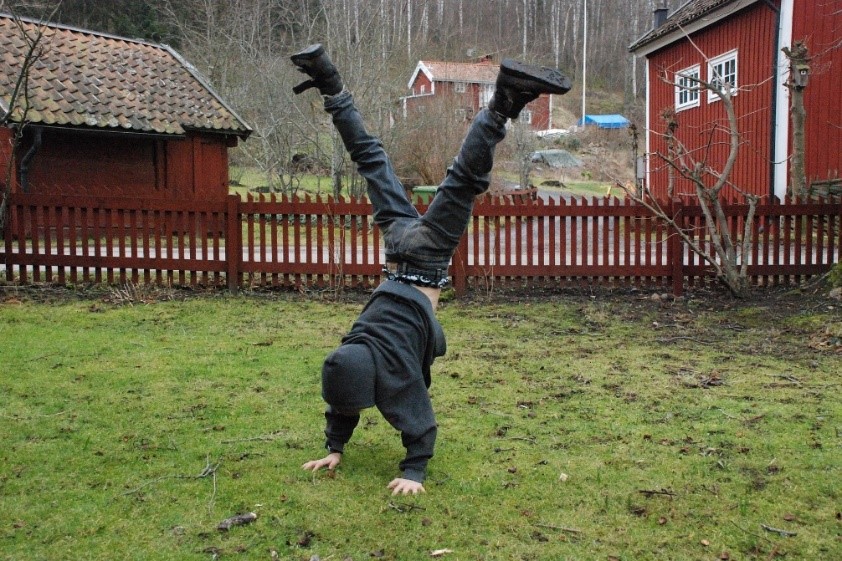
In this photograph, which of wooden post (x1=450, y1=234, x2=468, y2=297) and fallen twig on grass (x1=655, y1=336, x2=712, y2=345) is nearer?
fallen twig on grass (x1=655, y1=336, x2=712, y2=345)

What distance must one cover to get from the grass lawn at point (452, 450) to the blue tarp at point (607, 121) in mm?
43217

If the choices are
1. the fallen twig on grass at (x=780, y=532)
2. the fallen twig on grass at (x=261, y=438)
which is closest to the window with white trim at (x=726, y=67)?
the fallen twig on grass at (x=261, y=438)

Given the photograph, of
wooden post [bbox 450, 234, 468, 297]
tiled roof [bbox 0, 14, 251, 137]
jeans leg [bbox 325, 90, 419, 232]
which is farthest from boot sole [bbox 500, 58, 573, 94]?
tiled roof [bbox 0, 14, 251, 137]

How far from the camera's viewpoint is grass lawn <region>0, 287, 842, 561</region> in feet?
9.99

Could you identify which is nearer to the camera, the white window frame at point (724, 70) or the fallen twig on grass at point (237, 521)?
the fallen twig on grass at point (237, 521)

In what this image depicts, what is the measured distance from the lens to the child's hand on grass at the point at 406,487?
3459mm

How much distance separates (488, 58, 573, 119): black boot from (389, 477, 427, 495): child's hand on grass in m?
1.76

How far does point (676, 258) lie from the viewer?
9.86 metres

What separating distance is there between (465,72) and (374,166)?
28.6 meters

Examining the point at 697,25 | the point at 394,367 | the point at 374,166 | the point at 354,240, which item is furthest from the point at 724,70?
the point at 394,367

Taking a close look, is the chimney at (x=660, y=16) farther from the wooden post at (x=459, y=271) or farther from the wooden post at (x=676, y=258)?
the wooden post at (x=459, y=271)

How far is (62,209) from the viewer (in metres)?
10.1

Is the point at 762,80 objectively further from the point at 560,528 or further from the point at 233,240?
the point at 560,528

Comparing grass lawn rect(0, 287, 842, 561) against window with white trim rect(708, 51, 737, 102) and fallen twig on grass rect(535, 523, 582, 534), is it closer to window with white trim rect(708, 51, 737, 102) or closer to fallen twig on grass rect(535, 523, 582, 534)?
fallen twig on grass rect(535, 523, 582, 534)
